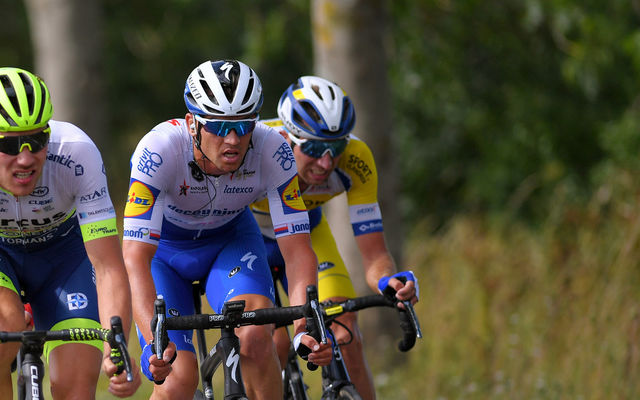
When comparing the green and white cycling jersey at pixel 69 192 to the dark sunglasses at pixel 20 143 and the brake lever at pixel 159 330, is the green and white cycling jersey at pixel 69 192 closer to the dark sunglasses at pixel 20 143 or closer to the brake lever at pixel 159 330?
the dark sunglasses at pixel 20 143

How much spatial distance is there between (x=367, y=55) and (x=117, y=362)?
5.69 meters

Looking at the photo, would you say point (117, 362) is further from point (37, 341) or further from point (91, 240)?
point (91, 240)

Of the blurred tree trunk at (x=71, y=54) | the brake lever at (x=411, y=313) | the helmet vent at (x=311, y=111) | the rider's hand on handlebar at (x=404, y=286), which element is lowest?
the blurred tree trunk at (x=71, y=54)

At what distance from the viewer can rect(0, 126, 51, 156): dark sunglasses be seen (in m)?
4.26

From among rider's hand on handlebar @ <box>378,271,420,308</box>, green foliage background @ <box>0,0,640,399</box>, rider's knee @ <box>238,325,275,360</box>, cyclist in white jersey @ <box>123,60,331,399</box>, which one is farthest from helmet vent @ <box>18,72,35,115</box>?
green foliage background @ <box>0,0,640,399</box>

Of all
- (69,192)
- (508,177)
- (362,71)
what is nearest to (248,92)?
(69,192)

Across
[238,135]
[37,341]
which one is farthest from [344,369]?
[37,341]

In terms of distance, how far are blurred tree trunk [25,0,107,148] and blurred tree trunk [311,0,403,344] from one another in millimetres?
3072

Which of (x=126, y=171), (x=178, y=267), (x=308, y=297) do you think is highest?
(x=308, y=297)

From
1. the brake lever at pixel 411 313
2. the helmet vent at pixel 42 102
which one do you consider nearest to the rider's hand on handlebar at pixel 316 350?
the brake lever at pixel 411 313

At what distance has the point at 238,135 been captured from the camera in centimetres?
486

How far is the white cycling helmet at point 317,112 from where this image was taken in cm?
576

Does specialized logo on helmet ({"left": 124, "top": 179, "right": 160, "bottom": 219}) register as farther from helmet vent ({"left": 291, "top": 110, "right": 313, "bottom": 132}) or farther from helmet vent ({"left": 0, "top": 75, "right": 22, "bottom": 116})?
helmet vent ({"left": 291, "top": 110, "right": 313, "bottom": 132})

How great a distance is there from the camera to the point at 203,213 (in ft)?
17.3
